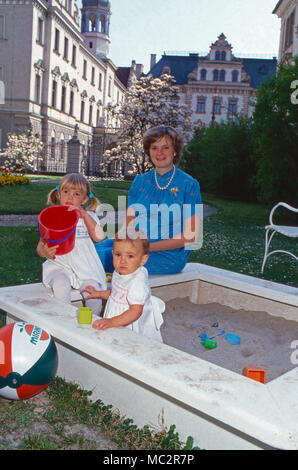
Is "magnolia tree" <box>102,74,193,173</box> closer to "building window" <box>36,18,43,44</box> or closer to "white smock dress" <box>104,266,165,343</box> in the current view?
"building window" <box>36,18,43,44</box>

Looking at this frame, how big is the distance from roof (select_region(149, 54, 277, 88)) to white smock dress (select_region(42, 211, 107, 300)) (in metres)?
56.7

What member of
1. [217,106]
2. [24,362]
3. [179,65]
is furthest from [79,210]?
[179,65]

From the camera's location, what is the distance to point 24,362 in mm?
2602

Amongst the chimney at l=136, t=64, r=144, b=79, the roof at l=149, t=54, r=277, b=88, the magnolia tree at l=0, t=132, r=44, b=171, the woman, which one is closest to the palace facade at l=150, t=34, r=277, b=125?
the roof at l=149, t=54, r=277, b=88

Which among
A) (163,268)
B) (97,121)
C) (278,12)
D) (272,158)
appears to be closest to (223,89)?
(97,121)

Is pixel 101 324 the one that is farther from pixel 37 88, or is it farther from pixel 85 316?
pixel 37 88

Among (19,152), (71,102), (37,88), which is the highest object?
(71,102)

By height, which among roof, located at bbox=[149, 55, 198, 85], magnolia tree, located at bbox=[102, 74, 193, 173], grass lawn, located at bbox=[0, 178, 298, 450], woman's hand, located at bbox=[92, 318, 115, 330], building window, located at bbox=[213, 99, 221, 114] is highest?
roof, located at bbox=[149, 55, 198, 85]

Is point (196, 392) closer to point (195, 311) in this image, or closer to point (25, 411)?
point (25, 411)

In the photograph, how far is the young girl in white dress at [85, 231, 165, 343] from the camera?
284 cm

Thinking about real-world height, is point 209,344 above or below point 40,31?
below

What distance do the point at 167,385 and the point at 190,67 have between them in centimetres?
5982
